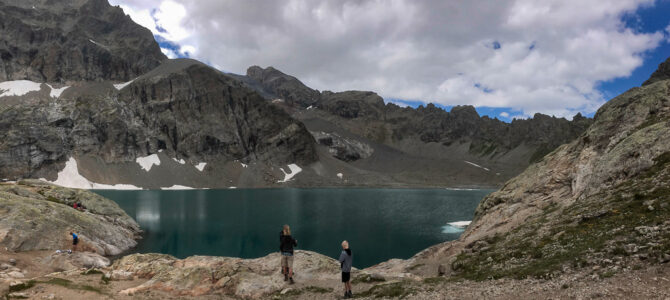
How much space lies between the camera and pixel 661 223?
1483 centimetres

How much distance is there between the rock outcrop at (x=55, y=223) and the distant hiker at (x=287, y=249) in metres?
34.9

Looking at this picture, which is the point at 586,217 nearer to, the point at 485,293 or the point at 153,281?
the point at 485,293

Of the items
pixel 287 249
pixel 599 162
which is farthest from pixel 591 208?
pixel 287 249

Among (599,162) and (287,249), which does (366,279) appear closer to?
(287,249)

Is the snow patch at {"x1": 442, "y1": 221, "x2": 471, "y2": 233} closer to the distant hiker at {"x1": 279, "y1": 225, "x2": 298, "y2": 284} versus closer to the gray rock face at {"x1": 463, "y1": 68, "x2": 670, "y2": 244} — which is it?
the gray rock face at {"x1": 463, "y1": 68, "x2": 670, "y2": 244}

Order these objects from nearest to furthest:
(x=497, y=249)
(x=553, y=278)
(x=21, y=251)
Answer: (x=553, y=278)
(x=497, y=249)
(x=21, y=251)

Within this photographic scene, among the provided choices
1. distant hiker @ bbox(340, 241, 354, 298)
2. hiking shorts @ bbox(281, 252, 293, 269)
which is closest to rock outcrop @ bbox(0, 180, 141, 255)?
hiking shorts @ bbox(281, 252, 293, 269)

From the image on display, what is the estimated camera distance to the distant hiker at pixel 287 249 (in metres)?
21.0

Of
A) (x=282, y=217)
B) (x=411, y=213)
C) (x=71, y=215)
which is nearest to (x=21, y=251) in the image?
(x=71, y=215)

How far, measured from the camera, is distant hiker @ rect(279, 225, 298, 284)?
829 inches

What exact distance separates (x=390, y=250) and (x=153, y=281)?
40.2 meters

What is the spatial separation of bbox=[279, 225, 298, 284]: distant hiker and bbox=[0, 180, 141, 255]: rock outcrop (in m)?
34.9

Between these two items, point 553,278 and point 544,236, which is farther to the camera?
point 544,236

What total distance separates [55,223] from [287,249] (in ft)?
135
